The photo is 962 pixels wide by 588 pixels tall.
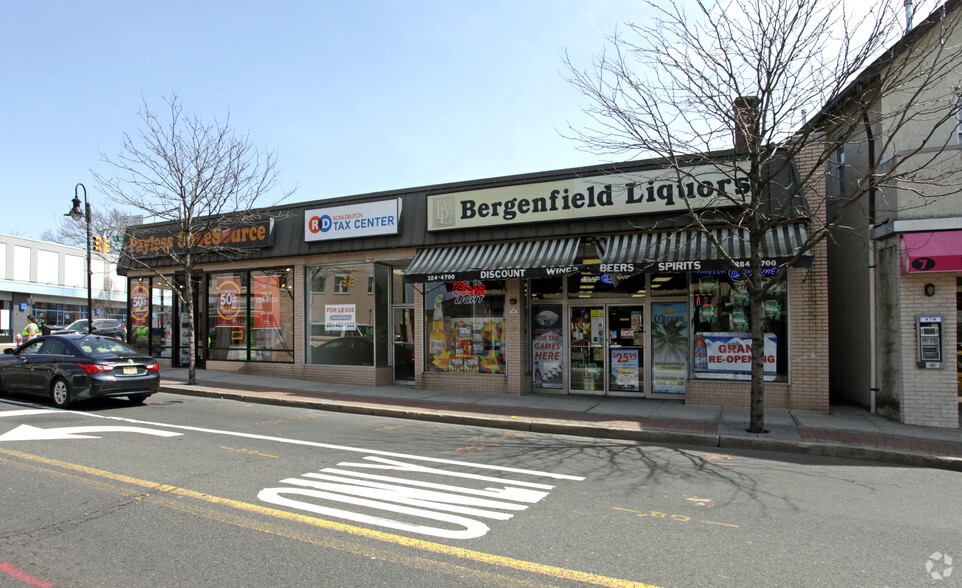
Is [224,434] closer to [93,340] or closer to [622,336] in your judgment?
Result: [93,340]

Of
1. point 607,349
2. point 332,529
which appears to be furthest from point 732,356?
point 332,529

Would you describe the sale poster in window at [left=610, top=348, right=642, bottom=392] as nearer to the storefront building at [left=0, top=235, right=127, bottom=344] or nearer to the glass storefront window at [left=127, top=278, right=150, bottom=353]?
the glass storefront window at [left=127, top=278, right=150, bottom=353]

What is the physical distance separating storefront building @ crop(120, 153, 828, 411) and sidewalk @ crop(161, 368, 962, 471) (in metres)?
0.67

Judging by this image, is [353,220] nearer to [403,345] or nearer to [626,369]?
[403,345]

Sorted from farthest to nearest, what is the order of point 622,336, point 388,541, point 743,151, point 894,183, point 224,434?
point 622,336
point 743,151
point 894,183
point 224,434
point 388,541

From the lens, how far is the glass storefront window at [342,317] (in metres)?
14.5

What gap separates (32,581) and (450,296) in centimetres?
1010

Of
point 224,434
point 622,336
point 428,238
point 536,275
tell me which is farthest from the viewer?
point 428,238

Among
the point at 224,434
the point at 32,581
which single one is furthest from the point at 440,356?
the point at 32,581

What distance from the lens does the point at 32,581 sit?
3775mm

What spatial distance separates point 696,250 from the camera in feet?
34.2

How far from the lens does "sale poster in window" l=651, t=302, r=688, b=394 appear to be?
38.3 ft

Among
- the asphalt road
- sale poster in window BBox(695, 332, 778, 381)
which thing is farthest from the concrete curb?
sale poster in window BBox(695, 332, 778, 381)

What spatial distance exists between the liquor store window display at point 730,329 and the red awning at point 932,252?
197 cm
